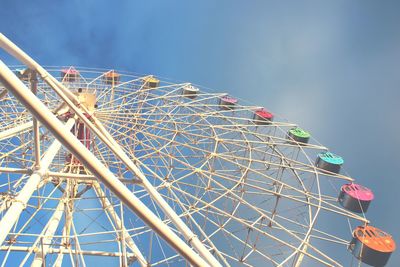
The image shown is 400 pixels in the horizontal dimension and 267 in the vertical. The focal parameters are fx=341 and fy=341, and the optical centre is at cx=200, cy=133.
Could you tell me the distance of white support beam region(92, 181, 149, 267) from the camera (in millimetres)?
20544

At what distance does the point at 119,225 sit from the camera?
23906 millimetres

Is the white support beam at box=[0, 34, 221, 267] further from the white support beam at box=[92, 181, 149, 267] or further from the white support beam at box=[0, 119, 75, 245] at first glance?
the white support beam at box=[92, 181, 149, 267]

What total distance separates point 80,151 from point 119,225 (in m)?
17.5

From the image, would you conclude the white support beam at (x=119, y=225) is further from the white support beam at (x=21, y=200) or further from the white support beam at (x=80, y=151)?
the white support beam at (x=80, y=151)

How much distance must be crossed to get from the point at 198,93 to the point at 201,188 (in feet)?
44.8

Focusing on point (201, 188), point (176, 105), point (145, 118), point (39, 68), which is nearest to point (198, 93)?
point (176, 105)

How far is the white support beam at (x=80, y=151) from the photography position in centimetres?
750

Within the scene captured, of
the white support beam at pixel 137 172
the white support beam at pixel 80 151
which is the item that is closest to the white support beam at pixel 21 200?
the white support beam at pixel 137 172

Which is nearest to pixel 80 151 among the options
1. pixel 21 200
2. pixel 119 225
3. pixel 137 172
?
pixel 137 172

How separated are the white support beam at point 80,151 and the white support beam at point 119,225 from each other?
36.9 ft

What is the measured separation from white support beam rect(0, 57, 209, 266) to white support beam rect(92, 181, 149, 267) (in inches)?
443

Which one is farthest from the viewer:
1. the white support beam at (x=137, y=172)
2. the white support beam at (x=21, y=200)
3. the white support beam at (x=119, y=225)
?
the white support beam at (x=119, y=225)

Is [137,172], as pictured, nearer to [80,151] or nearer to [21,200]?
[21,200]

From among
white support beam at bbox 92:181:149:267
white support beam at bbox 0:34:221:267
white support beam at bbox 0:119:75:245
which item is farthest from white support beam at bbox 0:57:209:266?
white support beam at bbox 92:181:149:267
